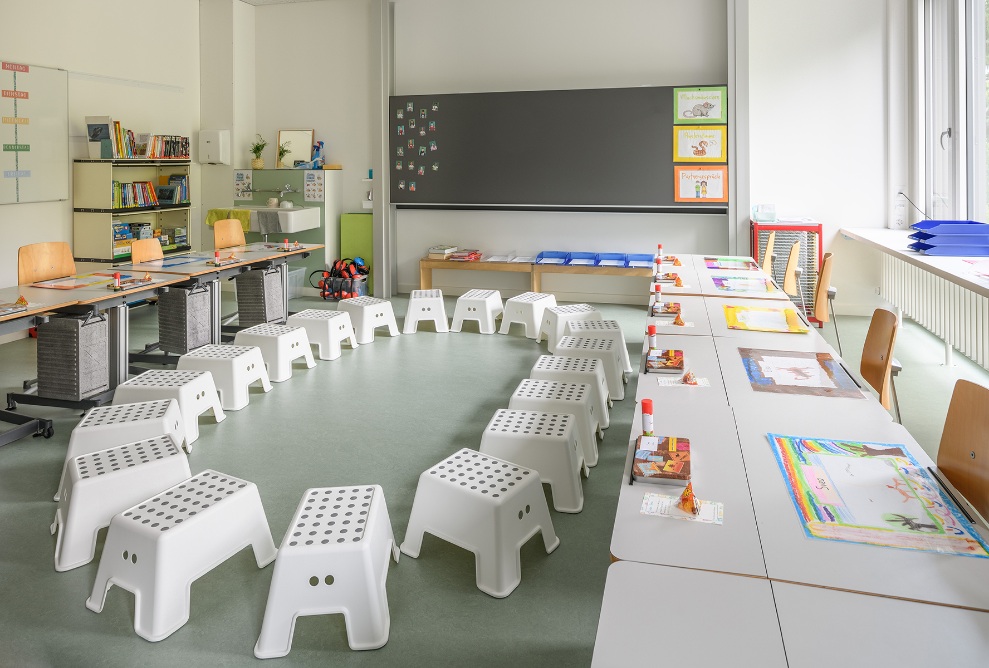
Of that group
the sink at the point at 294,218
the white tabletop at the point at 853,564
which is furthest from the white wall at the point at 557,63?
the white tabletop at the point at 853,564

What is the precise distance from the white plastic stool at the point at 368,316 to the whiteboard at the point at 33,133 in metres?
2.92

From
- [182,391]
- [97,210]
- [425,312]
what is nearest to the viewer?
[182,391]

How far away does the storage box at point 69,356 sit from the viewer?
15.2ft

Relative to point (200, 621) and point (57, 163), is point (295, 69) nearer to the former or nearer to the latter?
point (57, 163)

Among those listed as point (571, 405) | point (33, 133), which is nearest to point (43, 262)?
point (33, 133)

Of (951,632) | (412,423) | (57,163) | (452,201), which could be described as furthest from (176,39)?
(951,632)

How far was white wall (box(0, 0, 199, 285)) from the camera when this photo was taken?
677cm

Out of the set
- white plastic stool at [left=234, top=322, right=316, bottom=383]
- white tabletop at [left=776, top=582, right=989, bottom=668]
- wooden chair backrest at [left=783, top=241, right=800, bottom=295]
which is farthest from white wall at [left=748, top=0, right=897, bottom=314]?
white tabletop at [left=776, top=582, right=989, bottom=668]

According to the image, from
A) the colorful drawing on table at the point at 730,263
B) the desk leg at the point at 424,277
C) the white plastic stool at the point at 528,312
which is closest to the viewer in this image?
the colorful drawing on table at the point at 730,263

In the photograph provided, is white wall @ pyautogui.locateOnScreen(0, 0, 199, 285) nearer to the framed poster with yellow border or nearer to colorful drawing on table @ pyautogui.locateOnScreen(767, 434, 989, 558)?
the framed poster with yellow border

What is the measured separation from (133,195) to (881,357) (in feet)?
23.0

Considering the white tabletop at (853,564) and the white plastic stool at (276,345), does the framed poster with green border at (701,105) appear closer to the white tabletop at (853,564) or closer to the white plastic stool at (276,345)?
the white plastic stool at (276,345)

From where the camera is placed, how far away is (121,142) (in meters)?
7.41

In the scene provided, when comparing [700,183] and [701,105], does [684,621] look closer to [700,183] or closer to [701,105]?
[700,183]
